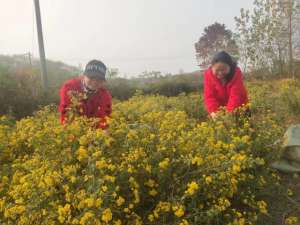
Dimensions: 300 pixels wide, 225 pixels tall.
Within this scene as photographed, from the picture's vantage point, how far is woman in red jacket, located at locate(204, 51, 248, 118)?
4.67 metres

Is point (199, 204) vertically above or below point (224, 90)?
below

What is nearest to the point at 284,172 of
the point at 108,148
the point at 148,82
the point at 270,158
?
the point at 270,158

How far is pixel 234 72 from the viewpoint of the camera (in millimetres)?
4922

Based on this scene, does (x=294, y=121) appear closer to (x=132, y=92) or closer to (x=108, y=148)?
(x=108, y=148)

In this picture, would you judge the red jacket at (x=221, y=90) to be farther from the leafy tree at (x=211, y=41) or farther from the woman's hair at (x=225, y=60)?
the leafy tree at (x=211, y=41)

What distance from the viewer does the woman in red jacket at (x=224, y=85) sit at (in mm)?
4668

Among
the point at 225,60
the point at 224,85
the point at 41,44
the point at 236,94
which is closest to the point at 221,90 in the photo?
the point at 224,85

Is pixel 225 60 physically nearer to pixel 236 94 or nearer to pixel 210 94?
pixel 236 94

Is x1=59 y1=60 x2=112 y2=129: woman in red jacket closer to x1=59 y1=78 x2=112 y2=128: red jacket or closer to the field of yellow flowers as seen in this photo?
x1=59 y1=78 x2=112 y2=128: red jacket

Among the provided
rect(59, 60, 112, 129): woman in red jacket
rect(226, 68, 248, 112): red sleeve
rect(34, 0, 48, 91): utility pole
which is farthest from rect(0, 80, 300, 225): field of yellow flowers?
rect(34, 0, 48, 91): utility pole

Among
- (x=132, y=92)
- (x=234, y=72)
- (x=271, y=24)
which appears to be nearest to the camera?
(x=234, y=72)

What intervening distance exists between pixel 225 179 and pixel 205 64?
13872 millimetres

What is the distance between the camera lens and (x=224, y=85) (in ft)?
16.4

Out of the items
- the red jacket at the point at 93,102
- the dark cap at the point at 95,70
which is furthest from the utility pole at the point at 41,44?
the dark cap at the point at 95,70
